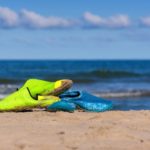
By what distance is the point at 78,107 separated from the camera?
756 centimetres

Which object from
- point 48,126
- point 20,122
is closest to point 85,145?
point 48,126

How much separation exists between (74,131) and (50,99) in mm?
1742

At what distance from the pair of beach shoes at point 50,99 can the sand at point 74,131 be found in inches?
6.2

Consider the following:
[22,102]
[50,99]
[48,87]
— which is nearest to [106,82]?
[48,87]

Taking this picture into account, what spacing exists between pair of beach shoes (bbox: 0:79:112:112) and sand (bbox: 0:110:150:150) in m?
0.16

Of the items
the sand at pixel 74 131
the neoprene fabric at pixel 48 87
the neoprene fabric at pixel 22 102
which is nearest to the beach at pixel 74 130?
the sand at pixel 74 131

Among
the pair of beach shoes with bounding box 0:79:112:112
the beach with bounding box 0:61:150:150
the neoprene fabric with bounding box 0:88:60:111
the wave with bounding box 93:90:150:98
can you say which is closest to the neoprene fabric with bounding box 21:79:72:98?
the pair of beach shoes with bounding box 0:79:112:112

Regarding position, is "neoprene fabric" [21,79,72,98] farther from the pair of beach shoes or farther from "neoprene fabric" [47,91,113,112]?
"neoprene fabric" [47,91,113,112]

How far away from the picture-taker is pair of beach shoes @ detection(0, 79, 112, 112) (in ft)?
23.7

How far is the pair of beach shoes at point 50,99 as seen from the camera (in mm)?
7227

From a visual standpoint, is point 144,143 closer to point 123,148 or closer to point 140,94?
point 123,148

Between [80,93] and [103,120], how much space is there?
1231 millimetres

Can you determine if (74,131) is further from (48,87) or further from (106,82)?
(106,82)

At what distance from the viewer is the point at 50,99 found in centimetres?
732
